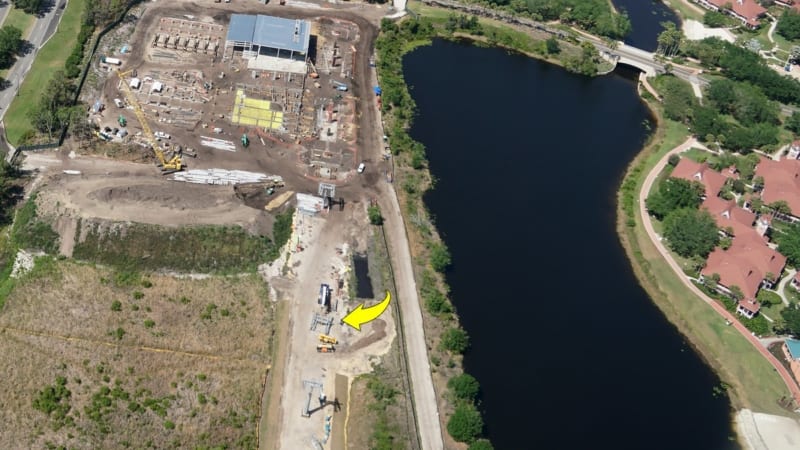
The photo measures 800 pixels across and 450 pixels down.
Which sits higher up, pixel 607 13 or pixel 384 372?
pixel 607 13

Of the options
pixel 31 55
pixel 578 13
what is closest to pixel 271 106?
pixel 31 55

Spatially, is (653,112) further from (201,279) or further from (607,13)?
(201,279)

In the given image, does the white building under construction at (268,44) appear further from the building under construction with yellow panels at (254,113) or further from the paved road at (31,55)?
the paved road at (31,55)

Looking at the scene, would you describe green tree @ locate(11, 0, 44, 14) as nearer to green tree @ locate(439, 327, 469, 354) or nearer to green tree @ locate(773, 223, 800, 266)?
green tree @ locate(439, 327, 469, 354)

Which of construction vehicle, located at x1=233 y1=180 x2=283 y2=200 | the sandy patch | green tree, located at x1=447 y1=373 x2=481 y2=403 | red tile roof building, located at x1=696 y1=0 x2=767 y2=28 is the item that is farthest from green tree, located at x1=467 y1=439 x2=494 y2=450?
red tile roof building, located at x1=696 y1=0 x2=767 y2=28

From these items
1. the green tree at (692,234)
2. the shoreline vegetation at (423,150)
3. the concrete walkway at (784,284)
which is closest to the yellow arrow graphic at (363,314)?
the shoreline vegetation at (423,150)

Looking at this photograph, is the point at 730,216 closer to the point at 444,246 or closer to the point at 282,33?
the point at 444,246

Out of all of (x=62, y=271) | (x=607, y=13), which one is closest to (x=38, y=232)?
(x=62, y=271)
